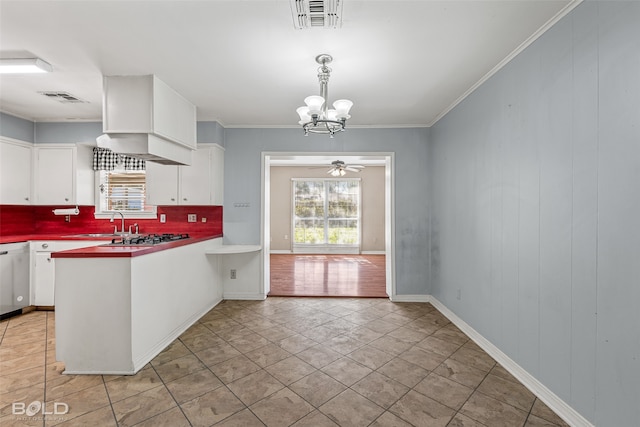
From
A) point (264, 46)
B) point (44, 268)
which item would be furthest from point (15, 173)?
point (264, 46)

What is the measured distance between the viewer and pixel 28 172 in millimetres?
4090

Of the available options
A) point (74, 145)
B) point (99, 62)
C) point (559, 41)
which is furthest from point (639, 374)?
point (74, 145)

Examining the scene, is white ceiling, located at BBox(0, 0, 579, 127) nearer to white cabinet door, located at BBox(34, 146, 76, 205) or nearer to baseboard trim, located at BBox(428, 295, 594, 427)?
white cabinet door, located at BBox(34, 146, 76, 205)

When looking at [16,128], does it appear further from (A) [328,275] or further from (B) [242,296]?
(A) [328,275]

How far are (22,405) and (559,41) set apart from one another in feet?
14.5

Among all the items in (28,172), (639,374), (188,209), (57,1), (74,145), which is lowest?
(639,374)

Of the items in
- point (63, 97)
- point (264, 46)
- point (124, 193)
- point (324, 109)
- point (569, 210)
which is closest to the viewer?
point (569, 210)

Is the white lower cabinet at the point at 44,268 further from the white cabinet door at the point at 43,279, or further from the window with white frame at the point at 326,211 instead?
the window with white frame at the point at 326,211

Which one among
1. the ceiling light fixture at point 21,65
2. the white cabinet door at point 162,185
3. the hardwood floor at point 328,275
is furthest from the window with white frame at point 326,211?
the ceiling light fixture at point 21,65

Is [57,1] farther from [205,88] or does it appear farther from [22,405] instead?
[22,405]

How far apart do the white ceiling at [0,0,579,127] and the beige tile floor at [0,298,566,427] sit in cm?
266

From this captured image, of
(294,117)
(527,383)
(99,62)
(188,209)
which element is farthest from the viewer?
(188,209)

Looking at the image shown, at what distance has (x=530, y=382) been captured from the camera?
6.99 feet

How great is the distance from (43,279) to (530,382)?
5578mm
